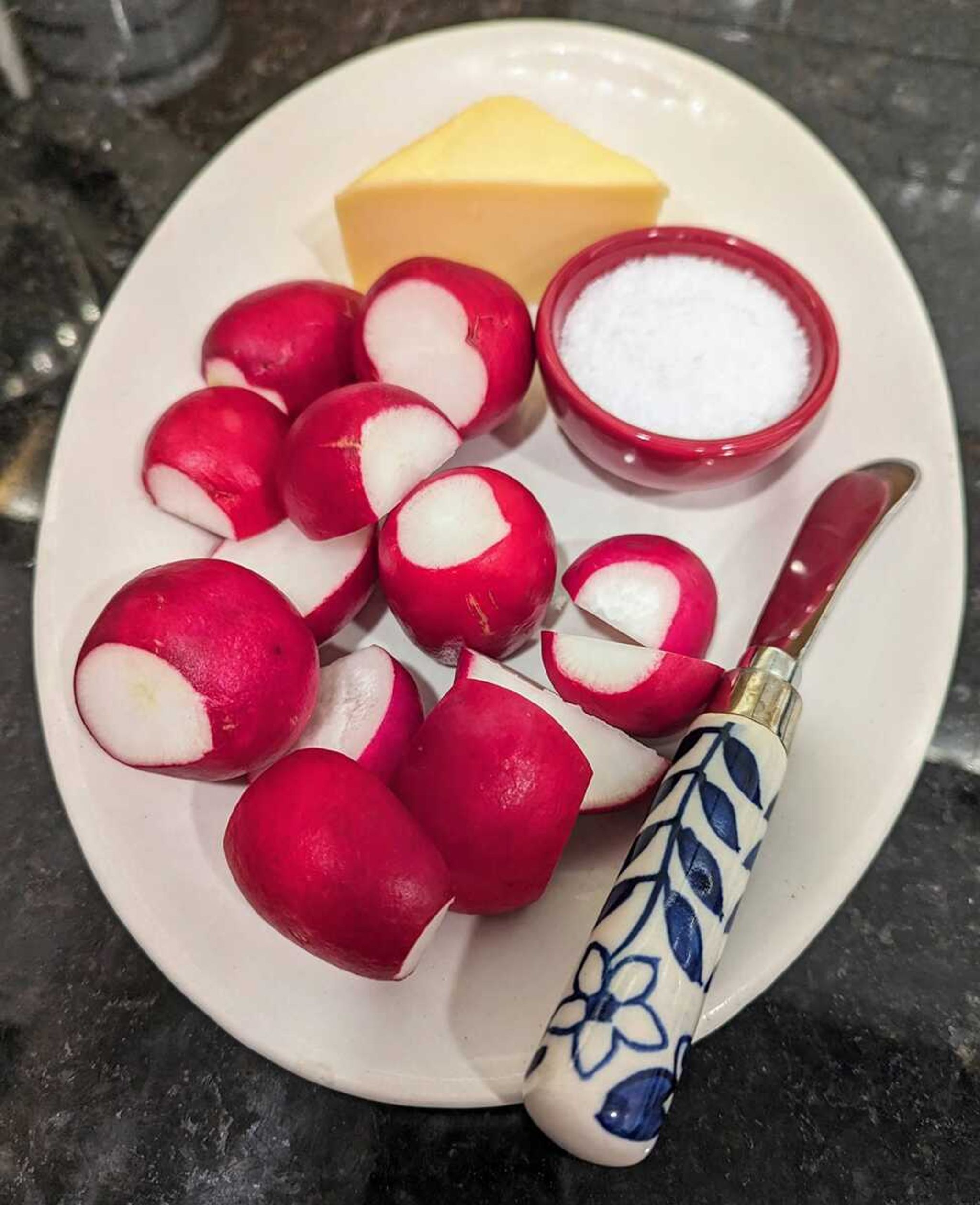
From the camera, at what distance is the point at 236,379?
3.36 ft

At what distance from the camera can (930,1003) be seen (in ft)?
2.77

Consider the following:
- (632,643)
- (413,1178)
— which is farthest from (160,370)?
(413,1178)

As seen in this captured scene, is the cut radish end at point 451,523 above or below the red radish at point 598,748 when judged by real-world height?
above

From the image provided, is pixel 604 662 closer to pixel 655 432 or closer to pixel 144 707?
pixel 655 432

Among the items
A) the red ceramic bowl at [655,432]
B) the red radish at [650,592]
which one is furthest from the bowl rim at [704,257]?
the red radish at [650,592]

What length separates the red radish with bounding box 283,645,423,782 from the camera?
828mm

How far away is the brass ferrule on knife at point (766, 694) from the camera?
76cm

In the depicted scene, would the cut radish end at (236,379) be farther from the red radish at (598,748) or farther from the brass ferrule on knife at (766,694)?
the brass ferrule on knife at (766,694)

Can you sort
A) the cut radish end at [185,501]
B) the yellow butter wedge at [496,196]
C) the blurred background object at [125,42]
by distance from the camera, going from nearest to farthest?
the cut radish end at [185,501] → the yellow butter wedge at [496,196] → the blurred background object at [125,42]

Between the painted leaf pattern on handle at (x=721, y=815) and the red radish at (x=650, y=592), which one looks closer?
the painted leaf pattern on handle at (x=721, y=815)

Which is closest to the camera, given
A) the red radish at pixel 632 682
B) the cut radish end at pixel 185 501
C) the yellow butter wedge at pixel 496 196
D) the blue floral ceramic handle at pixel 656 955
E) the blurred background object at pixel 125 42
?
the blue floral ceramic handle at pixel 656 955

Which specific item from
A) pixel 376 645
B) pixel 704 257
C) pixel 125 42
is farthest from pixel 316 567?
pixel 125 42

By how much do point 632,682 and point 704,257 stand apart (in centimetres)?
55

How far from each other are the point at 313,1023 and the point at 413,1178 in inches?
6.2
